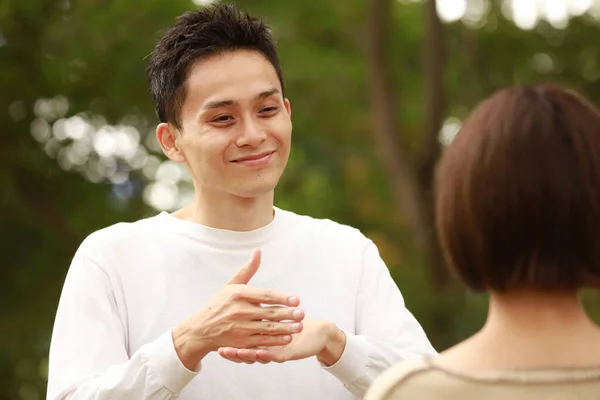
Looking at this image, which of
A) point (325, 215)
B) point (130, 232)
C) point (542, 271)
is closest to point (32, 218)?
point (325, 215)

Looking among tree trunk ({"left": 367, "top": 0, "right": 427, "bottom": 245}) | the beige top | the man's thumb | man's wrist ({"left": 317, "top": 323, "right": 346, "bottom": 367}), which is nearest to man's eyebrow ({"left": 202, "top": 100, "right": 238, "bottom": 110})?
the man's thumb

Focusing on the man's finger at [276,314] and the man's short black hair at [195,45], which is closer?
the man's finger at [276,314]

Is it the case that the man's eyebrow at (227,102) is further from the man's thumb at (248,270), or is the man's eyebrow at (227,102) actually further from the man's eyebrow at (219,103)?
the man's thumb at (248,270)

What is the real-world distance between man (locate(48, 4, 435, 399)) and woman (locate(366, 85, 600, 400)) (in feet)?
3.73

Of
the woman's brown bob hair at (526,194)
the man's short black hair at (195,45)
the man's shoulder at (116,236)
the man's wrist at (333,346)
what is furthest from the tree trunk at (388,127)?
the woman's brown bob hair at (526,194)

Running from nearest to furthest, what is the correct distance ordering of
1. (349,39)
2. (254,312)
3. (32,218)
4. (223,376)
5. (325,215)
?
(254,312)
(223,376)
(32,218)
(349,39)
(325,215)

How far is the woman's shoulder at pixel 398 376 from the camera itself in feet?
6.90

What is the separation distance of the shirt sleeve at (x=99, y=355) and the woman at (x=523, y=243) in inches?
46.5

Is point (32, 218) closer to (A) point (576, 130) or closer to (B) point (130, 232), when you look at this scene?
(B) point (130, 232)

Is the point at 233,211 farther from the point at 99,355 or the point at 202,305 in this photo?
the point at 99,355

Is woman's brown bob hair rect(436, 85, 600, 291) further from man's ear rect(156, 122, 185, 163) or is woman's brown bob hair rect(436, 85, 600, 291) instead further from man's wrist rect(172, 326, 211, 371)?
man's ear rect(156, 122, 185, 163)

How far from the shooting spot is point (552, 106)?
6.81 ft

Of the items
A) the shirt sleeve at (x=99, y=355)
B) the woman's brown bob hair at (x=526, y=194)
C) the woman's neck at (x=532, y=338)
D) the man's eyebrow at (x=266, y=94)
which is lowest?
the shirt sleeve at (x=99, y=355)

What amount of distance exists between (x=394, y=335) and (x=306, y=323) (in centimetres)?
45
